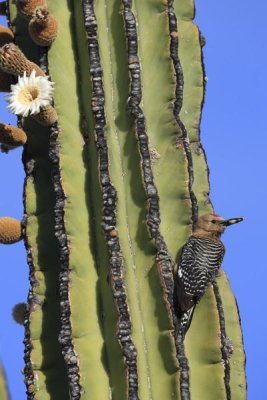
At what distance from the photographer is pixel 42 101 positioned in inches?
131

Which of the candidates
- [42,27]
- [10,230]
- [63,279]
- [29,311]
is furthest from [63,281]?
[42,27]

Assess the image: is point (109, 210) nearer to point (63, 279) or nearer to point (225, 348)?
point (63, 279)

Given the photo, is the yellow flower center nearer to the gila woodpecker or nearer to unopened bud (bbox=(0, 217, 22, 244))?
unopened bud (bbox=(0, 217, 22, 244))

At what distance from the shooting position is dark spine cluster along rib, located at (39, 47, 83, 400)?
3.07 meters

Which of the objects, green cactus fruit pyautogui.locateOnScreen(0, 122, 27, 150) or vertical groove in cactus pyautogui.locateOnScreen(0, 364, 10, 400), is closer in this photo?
vertical groove in cactus pyautogui.locateOnScreen(0, 364, 10, 400)

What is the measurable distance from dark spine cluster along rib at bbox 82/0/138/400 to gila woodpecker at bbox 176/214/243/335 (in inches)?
11.3

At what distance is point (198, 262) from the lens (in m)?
3.43

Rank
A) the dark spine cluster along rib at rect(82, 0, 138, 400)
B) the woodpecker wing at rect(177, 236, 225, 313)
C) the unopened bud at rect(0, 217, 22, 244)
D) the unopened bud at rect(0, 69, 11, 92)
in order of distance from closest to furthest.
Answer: the dark spine cluster along rib at rect(82, 0, 138, 400) → the woodpecker wing at rect(177, 236, 225, 313) → the unopened bud at rect(0, 217, 22, 244) → the unopened bud at rect(0, 69, 11, 92)

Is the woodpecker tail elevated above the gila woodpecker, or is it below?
below

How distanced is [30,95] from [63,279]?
928 millimetres

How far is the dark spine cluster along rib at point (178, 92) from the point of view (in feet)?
11.3

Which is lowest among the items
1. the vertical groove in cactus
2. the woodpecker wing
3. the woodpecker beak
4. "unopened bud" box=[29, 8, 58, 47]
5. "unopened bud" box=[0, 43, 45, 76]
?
the vertical groove in cactus

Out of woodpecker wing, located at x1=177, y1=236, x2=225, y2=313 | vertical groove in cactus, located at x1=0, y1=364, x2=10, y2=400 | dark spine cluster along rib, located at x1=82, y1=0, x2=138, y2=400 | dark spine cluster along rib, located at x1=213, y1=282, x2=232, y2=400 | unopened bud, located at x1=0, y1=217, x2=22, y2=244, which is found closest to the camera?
vertical groove in cactus, located at x1=0, y1=364, x2=10, y2=400

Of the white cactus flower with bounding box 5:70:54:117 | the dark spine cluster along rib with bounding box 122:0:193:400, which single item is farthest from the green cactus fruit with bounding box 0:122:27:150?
the dark spine cluster along rib with bounding box 122:0:193:400
